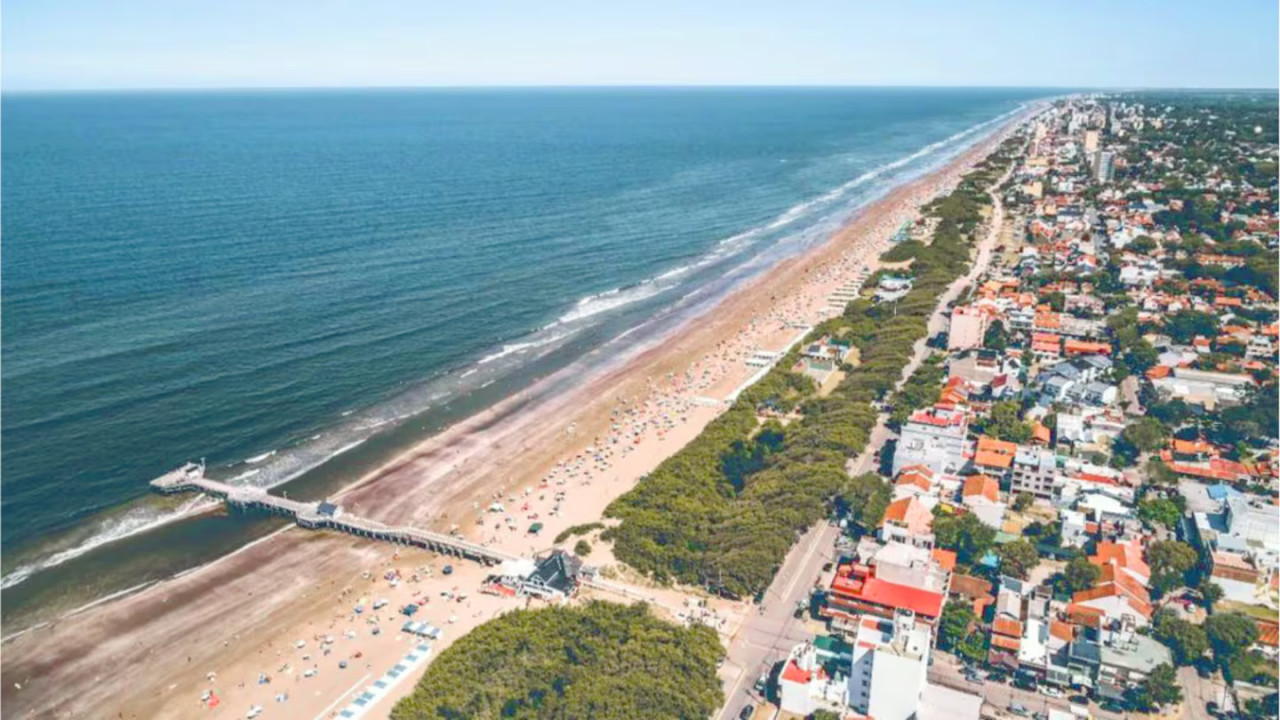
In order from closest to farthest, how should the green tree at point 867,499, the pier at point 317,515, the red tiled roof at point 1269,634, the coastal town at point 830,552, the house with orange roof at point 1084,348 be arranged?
the coastal town at point 830,552 → the red tiled roof at point 1269,634 → the green tree at point 867,499 → the pier at point 317,515 → the house with orange roof at point 1084,348

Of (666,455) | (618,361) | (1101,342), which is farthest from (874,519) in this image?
(1101,342)

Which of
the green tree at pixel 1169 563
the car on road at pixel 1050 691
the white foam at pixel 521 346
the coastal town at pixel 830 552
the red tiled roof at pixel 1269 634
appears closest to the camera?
the car on road at pixel 1050 691

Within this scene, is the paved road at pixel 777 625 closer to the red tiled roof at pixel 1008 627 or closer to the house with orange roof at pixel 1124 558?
the red tiled roof at pixel 1008 627

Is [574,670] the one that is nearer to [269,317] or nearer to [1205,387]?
[269,317]

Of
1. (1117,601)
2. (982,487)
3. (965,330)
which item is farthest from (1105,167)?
(1117,601)

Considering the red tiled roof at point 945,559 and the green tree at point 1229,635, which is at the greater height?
the red tiled roof at point 945,559

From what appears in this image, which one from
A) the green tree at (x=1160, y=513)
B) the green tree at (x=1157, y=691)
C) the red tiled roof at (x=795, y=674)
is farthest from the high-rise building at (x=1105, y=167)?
the red tiled roof at (x=795, y=674)
